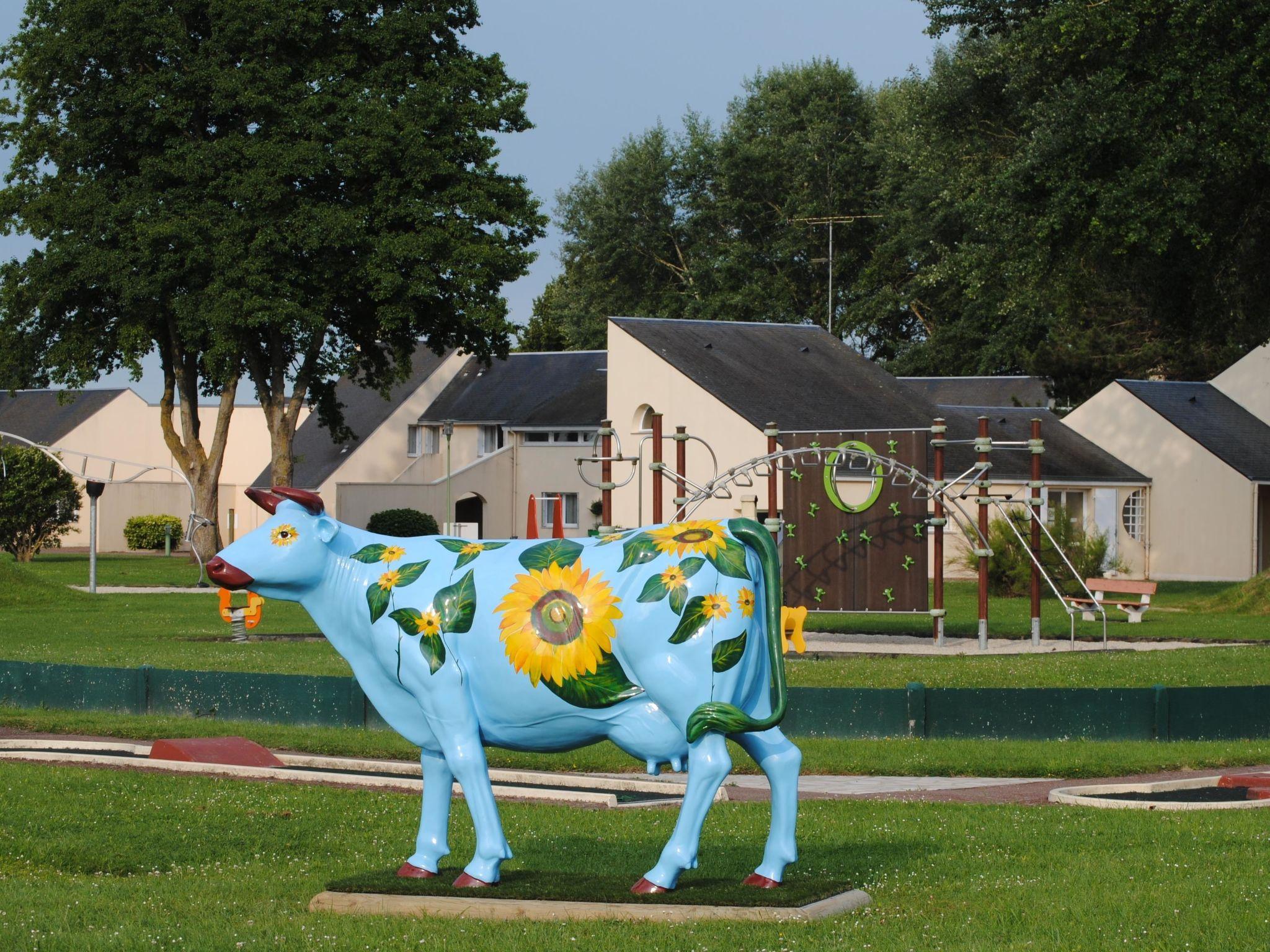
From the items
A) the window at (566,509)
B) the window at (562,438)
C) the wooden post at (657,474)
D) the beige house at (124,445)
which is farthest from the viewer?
the beige house at (124,445)

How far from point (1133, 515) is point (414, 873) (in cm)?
4531

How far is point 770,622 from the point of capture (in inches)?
348

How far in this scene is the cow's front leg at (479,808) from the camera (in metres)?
8.81

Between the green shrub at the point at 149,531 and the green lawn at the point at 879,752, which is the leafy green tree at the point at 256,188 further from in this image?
the green lawn at the point at 879,752

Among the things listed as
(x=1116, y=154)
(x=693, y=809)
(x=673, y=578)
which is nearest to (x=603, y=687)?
(x=673, y=578)

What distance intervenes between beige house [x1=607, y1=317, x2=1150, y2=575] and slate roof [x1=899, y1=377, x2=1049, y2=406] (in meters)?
7.28

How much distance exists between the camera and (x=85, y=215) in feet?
161

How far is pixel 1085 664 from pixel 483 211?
29606 millimetres

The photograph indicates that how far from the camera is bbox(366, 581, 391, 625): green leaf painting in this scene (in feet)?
29.9

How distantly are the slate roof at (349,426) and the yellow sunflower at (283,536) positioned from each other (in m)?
55.1

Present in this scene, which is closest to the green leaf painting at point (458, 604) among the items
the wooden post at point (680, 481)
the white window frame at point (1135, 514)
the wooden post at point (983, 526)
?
the wooden post at point (983, 526)

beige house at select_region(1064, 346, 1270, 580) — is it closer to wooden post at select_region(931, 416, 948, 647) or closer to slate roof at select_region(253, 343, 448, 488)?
wooden post at select_region(931, 416, 948, 647)

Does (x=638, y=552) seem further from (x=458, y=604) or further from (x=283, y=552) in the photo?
(x=283, y=552)

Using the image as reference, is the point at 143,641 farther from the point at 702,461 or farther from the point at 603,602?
the point at 702,461
